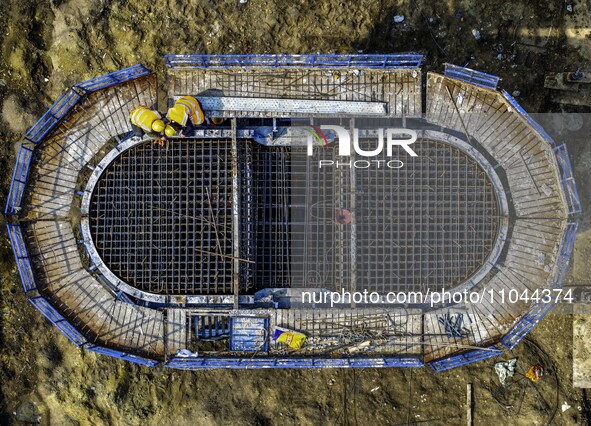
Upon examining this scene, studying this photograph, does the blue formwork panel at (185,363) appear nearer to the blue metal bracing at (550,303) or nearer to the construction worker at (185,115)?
the construction worker at (185,115)

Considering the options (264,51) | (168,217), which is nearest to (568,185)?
(264,51)

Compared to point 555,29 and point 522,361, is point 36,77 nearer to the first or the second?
point 555,29

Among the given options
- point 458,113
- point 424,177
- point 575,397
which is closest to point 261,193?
point 424,177

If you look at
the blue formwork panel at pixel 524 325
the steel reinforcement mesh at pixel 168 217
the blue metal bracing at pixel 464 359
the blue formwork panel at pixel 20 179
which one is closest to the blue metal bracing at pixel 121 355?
the steel reinforcement mesh at pixel 168 217

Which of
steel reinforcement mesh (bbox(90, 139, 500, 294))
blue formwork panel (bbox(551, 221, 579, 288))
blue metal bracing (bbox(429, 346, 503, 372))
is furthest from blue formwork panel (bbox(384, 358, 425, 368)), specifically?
blue formwork panel (bbox(551, 221, 579, 288))

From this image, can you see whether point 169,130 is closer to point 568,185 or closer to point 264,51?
point 264,51
